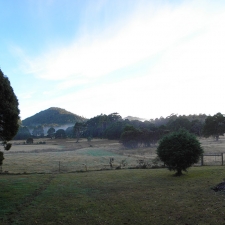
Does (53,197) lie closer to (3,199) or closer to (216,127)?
(3,199)

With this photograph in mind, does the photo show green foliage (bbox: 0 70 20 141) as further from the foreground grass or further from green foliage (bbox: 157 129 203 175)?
green foliage (bbox: 157 129 203 175)

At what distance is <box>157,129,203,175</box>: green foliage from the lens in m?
19.2

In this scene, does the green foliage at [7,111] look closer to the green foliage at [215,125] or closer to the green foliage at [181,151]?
the green foliage at [181,151]

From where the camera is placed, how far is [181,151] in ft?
63.2

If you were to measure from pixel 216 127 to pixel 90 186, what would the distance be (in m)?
66.9

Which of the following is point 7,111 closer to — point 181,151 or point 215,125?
point 181,151

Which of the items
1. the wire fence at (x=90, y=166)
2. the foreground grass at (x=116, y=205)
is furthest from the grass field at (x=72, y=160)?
the foreground grass at (x=116, y=205)

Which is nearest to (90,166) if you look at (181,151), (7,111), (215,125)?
(181,151)

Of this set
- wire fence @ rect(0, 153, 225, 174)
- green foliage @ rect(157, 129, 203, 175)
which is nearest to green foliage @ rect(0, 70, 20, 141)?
green foliage @ rect(157, 129, 203, 175)

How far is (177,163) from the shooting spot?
64.1 ft

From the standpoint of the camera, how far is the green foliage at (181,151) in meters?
19.2

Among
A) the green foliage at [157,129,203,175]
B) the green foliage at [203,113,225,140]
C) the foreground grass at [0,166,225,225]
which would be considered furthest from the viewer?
the green foliage at [203,113,225,140]

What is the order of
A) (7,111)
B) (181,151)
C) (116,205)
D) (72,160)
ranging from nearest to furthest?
(116,205), (7,111), (181,151), (72,160)

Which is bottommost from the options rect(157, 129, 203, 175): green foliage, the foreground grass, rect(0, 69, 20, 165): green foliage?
the foreground grass
